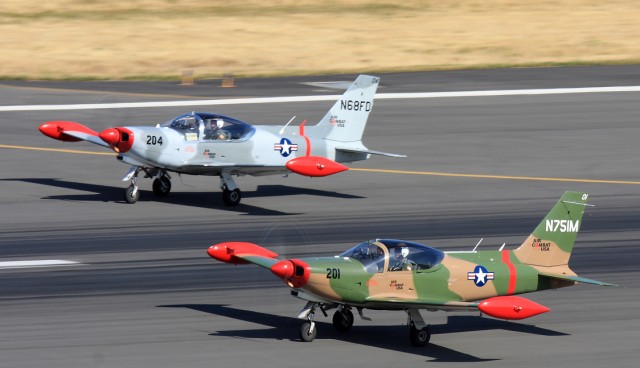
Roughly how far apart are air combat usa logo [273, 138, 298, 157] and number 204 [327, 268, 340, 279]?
12.5 meters

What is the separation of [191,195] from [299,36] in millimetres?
29418

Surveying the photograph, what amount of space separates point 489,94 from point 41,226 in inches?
958

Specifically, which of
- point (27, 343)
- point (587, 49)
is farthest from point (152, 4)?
point (27, 343)

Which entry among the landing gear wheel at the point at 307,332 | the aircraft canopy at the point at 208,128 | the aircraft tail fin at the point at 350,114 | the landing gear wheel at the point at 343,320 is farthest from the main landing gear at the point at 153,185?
the landing gear wheel at the point at 307,332

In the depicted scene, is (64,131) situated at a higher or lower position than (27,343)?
higher

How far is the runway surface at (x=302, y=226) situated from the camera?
762 inches

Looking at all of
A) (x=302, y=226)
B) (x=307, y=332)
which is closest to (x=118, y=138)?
(x=302, y=226)

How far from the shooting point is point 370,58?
5572cm

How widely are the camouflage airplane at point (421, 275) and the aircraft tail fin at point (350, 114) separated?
12.2 m

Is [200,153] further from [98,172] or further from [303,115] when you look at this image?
[303,115]

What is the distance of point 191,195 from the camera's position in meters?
32.3

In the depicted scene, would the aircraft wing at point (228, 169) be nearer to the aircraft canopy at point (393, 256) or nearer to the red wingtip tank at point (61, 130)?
the red wingtip tank at point (61, 130)

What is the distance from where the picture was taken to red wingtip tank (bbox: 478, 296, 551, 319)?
1739cm

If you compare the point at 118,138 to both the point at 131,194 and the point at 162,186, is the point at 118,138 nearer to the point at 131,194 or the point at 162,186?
the point at 131,194
